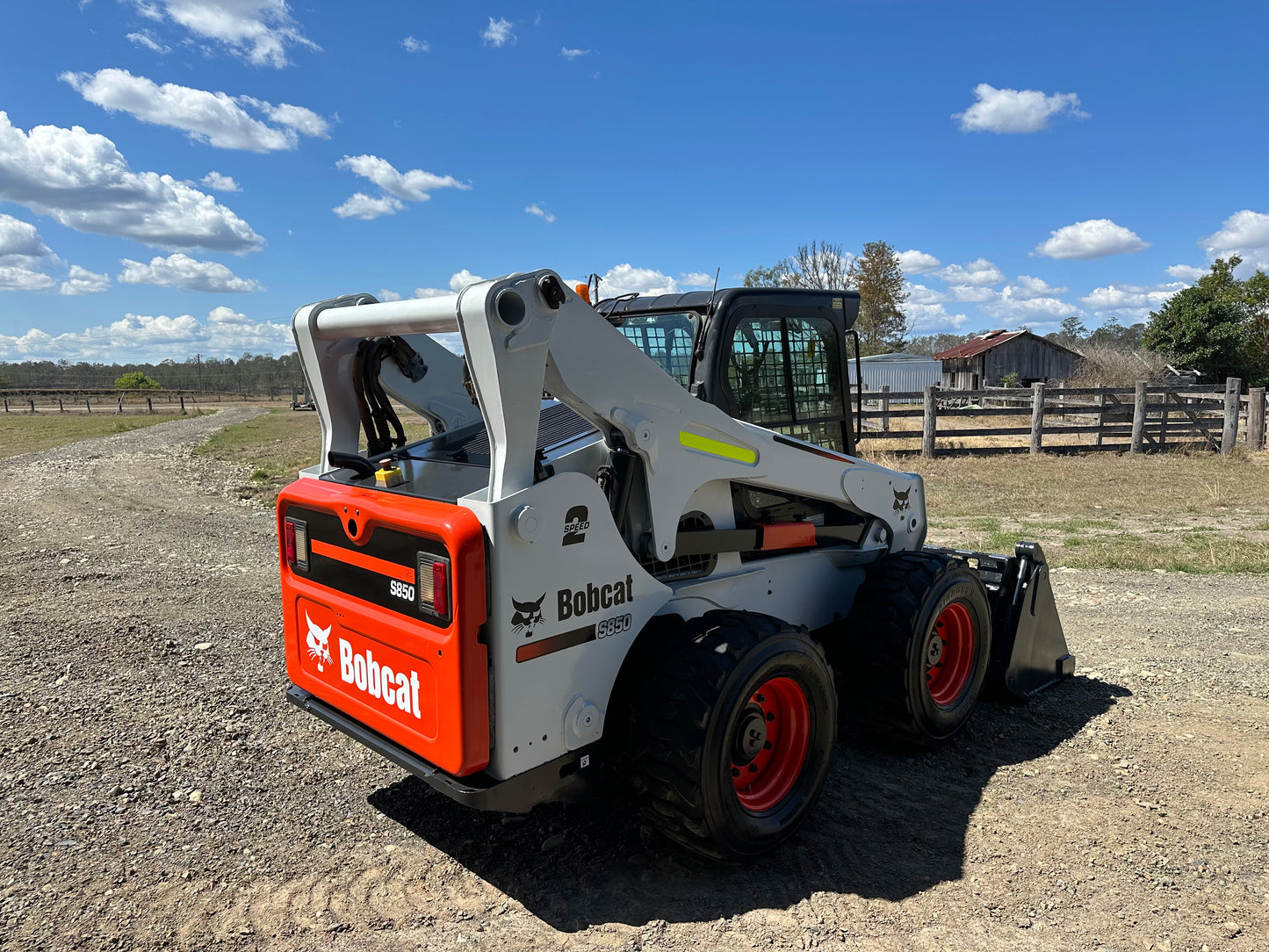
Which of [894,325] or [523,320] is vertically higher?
[894,325]

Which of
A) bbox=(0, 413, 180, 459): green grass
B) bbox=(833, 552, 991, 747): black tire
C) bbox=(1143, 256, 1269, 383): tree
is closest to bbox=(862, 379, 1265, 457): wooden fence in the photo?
bbox=(833, 552, 991, 747): black tire

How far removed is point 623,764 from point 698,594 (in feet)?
2.58

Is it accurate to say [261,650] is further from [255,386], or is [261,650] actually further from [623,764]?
[255,386]

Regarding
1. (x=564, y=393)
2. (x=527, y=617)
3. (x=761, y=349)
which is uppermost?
(x=761, y=349)

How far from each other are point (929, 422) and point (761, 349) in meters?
13.3

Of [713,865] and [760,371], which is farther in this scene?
[760,371]

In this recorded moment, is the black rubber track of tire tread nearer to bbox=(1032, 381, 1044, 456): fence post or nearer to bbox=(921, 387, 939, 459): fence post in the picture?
bbox=(921, 387, 939, 459): fence post

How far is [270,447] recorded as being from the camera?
2148cm

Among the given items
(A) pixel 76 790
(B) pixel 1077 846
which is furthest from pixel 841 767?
(A) pixel 76 790

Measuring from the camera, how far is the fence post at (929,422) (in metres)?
16.2

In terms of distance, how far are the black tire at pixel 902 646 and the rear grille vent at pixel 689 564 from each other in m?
0.97

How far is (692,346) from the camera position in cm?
405

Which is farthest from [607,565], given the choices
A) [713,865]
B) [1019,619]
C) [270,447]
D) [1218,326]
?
[1218,326]

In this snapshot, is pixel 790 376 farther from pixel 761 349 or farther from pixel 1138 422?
pixel 1138 422
